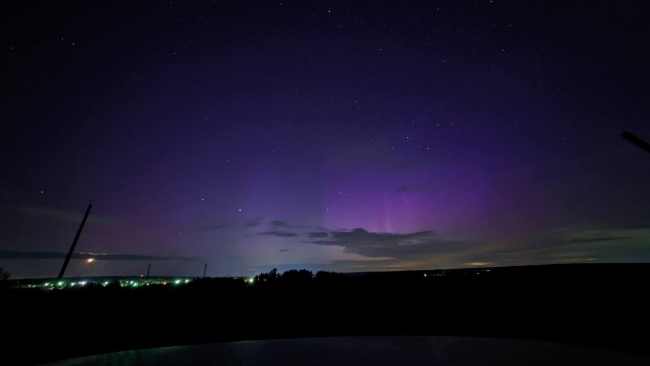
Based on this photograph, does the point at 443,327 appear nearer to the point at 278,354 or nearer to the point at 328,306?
the point at 328,306

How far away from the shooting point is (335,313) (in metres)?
11.8

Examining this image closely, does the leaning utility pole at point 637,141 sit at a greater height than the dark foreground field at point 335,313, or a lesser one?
greater

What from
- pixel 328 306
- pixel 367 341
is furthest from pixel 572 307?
pixel 328 306

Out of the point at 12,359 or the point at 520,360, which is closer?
the point at 520,360

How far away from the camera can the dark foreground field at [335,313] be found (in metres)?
8.24

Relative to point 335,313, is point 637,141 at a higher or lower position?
higher

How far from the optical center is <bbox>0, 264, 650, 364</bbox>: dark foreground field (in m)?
8.24

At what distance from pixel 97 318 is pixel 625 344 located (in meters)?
15.0

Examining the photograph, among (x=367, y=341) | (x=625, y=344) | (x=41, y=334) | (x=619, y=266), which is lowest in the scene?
(x=625, y=344)

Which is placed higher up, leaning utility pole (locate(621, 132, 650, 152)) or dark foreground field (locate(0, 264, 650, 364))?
leaning utility pole (locate(621, 132, 650, 152))

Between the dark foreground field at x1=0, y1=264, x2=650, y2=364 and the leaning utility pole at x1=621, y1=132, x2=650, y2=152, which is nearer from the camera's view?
the leaning utility pole at x1=621, y1=132, x2=650, y2=152

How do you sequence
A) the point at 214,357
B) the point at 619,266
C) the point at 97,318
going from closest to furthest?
1. the point at 214,357
2. the point at 97,318
3. the point at 619,266

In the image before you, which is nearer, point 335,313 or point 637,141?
point 637,141

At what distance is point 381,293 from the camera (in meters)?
14.0
